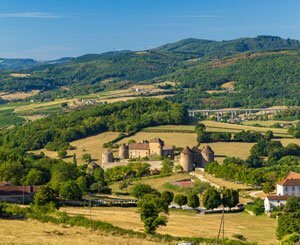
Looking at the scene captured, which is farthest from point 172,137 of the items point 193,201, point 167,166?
point 193,201

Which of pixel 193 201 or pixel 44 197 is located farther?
pixel 193 201

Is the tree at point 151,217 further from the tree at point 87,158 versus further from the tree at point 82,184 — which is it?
the tree at point 87,158

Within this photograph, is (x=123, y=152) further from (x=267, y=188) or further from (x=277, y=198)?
(x=277, y=198)

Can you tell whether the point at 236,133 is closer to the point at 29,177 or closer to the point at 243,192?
the point at 243,192

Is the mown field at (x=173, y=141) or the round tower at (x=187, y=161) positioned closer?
the round tower at (x=187, y=161)

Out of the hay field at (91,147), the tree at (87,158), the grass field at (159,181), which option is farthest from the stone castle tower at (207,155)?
the tree at (87,158)

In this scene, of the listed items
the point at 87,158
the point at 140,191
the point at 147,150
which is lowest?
the point at 140,191
